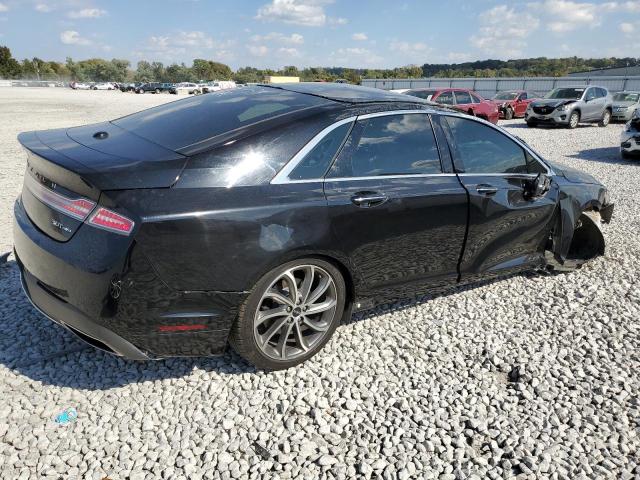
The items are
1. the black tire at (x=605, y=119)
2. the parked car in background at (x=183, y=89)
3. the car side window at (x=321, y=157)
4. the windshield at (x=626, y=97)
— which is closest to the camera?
the car side window at (x=321, y=157)

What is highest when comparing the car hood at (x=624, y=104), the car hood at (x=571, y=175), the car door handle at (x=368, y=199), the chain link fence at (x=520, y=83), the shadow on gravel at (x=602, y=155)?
the chain link fence at (x=520, y=83)

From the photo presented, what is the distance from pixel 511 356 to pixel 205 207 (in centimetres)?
231

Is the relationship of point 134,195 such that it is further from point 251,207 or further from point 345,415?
point 345,415

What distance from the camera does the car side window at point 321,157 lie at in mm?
2828

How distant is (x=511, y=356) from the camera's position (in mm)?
3326

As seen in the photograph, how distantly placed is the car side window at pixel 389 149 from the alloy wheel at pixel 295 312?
2.18ft

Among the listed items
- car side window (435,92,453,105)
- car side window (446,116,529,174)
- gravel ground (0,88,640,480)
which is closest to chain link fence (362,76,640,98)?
car side window (435,92,453,105)

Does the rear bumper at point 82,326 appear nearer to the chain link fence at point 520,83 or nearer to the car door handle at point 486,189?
the car door handle at point 486,189

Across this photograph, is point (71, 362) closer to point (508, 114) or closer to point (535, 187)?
point (535, 187)

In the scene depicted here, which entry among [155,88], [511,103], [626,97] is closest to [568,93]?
[511,103]

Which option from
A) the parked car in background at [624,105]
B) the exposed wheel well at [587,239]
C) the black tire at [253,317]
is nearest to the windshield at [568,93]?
the parked car in background at [624,105]

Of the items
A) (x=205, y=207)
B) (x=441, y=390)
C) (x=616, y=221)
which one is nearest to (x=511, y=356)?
(x=441, y=390)

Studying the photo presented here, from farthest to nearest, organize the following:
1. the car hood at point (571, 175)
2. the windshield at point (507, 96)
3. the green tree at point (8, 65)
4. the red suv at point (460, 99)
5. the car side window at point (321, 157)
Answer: the green tree at point (8, 65) < the windshield at point (507, 96) < the red suv at point (460, 99) < the car hood at point (571, 175) < the car side window at point (321, 157)

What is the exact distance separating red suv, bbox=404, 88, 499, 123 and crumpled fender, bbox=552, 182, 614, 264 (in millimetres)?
11803
